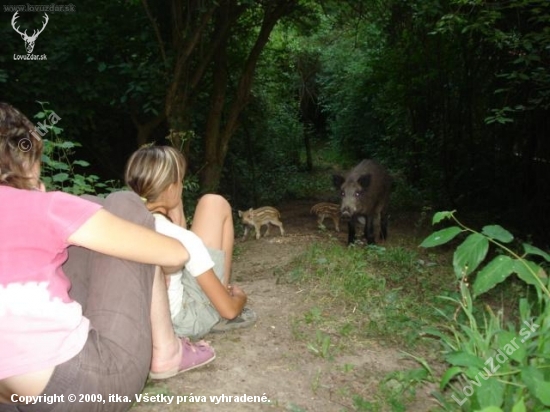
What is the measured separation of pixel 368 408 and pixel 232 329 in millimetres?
1214

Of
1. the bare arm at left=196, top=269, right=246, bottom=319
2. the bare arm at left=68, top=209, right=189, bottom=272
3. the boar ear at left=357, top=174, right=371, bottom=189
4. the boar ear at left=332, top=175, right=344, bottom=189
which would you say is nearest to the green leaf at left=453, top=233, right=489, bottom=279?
the bare arm at left=68, top=209, right=189, bottom=272

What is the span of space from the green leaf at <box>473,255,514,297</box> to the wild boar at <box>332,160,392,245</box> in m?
5.37

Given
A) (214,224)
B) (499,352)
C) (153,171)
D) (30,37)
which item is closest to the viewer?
(499,352)

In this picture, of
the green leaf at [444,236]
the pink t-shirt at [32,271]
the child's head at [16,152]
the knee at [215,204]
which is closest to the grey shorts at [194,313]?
the knee at [215,204]

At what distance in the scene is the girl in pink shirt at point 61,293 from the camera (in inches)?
77.1

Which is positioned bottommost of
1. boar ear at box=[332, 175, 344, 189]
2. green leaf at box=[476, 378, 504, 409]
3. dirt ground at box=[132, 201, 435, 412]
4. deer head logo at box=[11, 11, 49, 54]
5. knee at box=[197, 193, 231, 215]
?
dirt ground at box=[132, 201, 435, 412]

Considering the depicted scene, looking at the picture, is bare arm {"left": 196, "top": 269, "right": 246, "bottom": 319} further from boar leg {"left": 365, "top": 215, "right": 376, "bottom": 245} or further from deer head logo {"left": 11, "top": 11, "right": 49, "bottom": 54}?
deer head logo {"left": 11, "top": 11, "right": 49, "bottom": 54}

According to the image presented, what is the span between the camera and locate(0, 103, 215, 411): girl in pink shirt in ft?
6.43

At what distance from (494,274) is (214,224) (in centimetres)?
195

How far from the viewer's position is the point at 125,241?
7.05 ft

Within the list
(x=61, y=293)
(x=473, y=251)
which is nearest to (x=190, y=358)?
(x=61, y=293)

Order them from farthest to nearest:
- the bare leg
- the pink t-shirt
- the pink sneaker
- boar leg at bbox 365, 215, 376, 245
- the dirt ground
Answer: boar leg at bbox 365, 215, 376, 245, the bare leg, the pink sneaker, the dirt ground, the pink t-shirt

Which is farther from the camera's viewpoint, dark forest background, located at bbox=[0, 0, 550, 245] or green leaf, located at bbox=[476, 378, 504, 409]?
dark forest background, located at bbox=[0, 0, 550, 245]

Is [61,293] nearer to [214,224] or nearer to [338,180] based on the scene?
[214,224]
